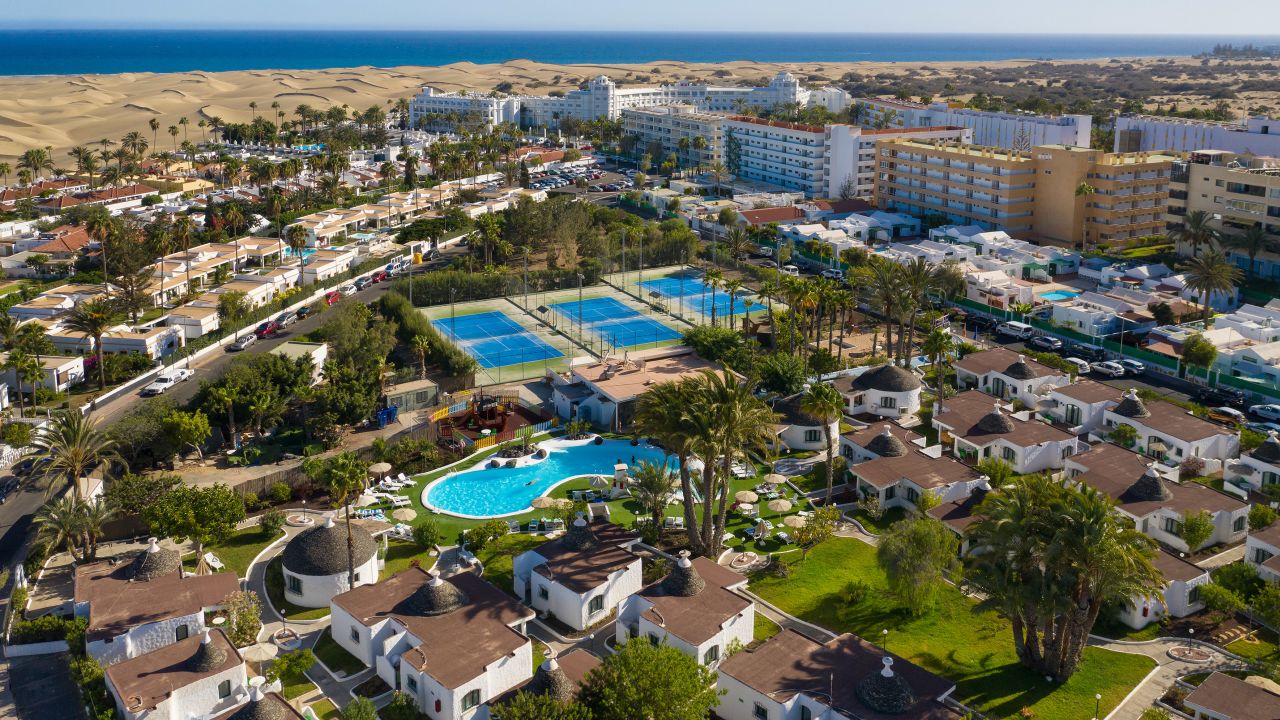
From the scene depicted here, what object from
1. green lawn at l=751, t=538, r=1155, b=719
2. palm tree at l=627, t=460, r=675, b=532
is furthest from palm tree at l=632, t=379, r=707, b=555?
green lawn at l=751, t=538, r=1155, b=719

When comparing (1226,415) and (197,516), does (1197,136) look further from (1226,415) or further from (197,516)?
(197,516)

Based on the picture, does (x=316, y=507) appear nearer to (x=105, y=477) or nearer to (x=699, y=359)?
(x=105, y=477)

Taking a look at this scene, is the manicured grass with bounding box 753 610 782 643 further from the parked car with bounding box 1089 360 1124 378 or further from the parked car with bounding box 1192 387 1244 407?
the parked car with bounding box 1089 360 1124 378

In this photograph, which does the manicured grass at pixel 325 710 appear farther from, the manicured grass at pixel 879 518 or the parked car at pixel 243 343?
the parked car at pixel 243 343

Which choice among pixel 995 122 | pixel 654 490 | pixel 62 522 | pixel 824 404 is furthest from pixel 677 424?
pixel 995 122

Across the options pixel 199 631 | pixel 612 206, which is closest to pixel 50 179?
pixel 612 206

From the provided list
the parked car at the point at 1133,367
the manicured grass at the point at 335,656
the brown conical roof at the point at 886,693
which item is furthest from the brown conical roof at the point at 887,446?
the manicured grass at the point at 335,656
